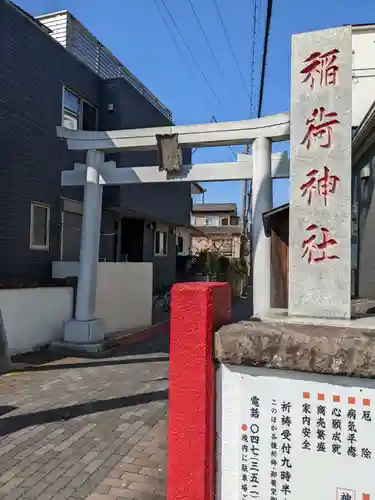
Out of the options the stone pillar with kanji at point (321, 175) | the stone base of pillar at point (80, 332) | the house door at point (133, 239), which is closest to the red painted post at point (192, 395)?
the stone pillar with kanji at point (321, 175)

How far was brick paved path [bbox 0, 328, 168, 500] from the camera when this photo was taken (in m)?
3.73

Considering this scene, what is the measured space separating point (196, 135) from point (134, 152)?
655 centimetres

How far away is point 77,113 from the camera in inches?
471

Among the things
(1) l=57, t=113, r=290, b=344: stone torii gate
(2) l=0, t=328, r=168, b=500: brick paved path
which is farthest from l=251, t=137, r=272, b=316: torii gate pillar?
(2) l=0, t=328, r=168, b=500: brick paved path

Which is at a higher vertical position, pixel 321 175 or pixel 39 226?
pixel 39 226

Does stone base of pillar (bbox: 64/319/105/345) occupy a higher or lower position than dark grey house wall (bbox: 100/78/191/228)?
lower

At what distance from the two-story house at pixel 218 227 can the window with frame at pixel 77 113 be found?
23691 mm

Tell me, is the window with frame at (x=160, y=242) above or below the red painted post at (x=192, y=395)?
above

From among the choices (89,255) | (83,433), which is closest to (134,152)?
(89,255)

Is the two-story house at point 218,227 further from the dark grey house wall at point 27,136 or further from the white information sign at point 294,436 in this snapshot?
the white information sign at point 294,436

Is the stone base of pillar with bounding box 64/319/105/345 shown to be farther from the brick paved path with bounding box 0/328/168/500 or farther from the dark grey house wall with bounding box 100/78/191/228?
the dark grey house wall with bounding box 100/78/191/228

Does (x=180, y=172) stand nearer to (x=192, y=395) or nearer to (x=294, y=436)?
(x=192, y=395)

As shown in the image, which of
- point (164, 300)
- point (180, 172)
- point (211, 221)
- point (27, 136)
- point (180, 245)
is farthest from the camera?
point (211, 221)

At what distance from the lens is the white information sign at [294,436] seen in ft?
7.79
